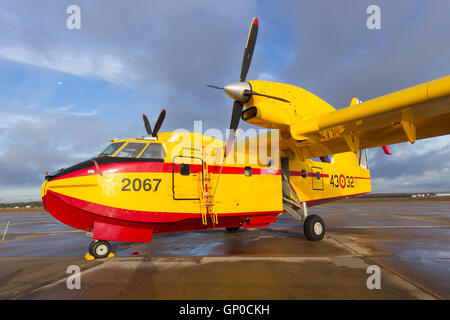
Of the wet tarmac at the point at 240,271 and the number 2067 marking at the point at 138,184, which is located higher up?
the number 2067 marking at the point at 138,184

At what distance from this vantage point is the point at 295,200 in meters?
9.31

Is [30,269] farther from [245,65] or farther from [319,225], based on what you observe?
[319,225]

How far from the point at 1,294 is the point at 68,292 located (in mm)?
1098

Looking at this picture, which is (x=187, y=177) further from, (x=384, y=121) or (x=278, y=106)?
(x=384, y=121)

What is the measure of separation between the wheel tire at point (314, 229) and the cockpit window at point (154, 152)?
5345mm

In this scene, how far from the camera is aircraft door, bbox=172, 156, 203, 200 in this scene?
6.87m

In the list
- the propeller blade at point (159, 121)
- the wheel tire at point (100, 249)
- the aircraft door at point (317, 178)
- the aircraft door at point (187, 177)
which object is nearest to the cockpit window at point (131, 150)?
the aircraft door at point (187, 177)

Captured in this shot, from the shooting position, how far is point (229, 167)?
786cm

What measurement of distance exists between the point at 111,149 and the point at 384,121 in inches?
A: 276

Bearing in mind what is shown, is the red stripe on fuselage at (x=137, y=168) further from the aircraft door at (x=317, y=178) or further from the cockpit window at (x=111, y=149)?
the aircraft door at (x=317, y=178)

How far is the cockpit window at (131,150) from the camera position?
21.7 feet

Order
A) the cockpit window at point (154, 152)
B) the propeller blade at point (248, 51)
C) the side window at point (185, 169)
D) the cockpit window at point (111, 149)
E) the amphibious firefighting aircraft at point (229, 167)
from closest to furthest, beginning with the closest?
the amphibious firefighting aircraft at point (229, 167) < the cockpit window at point (111, 149) < the cockpit window at point (154, 152) < the side window at point (185, 169) < the propeller blade at point (248, 51)

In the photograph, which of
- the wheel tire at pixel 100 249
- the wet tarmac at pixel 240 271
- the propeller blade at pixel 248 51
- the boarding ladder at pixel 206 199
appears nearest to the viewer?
the wet tarmac at pixel 240 271
